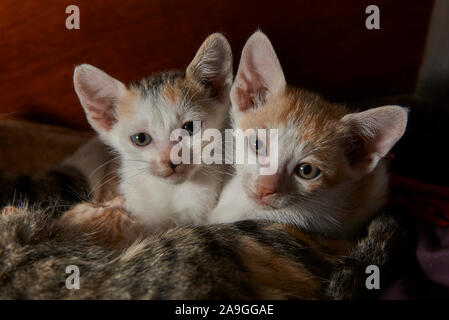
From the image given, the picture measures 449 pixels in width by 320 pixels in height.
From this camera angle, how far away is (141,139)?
130cm

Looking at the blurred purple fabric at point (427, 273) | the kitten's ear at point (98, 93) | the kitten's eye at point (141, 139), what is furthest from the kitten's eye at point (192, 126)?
the blurred purple fabric at point (427, 273)

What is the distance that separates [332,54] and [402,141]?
0.47 m

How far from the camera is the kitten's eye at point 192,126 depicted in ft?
4.17

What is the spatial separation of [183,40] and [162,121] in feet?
1.44

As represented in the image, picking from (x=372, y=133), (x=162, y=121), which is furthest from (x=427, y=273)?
(x=162, y=121)

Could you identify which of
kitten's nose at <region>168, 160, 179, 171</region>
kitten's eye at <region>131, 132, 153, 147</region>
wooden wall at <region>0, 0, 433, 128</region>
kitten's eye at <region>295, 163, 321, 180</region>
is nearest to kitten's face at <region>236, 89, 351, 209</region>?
kitten's eye at <region>295, 163, 321, 180</region>

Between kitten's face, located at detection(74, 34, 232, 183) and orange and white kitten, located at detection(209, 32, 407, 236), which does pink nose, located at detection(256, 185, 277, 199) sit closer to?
orange and white kitten, located at detection(209, 32, 407, 236)

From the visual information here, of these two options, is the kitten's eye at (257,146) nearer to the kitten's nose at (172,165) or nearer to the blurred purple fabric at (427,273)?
the kitten's nose at (172,165)

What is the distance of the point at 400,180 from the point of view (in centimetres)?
147

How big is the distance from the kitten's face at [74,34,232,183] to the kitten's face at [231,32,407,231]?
0.11 meters
